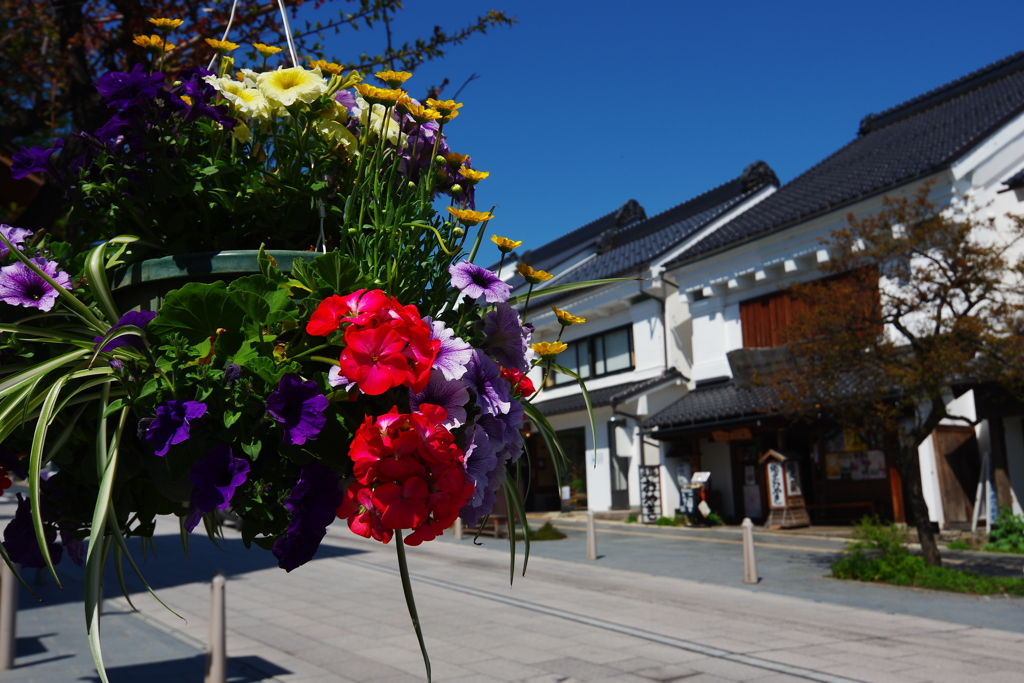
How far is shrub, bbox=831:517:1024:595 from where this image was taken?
10.8m

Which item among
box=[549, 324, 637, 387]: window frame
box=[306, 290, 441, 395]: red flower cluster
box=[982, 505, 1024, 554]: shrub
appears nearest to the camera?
box=[306, 290, 441, 395]: red flower cluster

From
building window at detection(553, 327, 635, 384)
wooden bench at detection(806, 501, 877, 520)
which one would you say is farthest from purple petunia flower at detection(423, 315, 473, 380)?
building window at detection(553, 327, 635, 384)

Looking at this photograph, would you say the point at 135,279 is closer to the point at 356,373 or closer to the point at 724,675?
the point at 356,373

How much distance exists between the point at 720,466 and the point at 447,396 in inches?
824

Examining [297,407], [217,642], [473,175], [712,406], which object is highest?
[712,406]

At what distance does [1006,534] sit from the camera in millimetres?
14484

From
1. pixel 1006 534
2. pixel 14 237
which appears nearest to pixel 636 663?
pixel 14 237

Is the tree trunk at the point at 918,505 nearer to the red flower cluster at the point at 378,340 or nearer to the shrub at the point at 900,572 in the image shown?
the shrub at the point at 900,572

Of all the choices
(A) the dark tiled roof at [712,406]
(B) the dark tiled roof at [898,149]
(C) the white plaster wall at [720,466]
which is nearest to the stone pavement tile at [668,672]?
(A) the dark tiled roof at [712,406]

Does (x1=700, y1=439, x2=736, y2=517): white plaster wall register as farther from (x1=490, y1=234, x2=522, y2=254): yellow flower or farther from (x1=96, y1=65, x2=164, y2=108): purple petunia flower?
(x1=96, y1=65, x2=164, y2=108): purple petunia flower

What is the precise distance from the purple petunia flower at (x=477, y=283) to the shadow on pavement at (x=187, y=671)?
6.40m

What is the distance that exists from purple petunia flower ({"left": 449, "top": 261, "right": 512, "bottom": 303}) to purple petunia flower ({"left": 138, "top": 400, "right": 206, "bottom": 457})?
1.55 feet

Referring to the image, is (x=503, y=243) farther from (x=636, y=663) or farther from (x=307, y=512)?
(x=636, y=663)

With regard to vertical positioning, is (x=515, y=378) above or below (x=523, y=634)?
above
